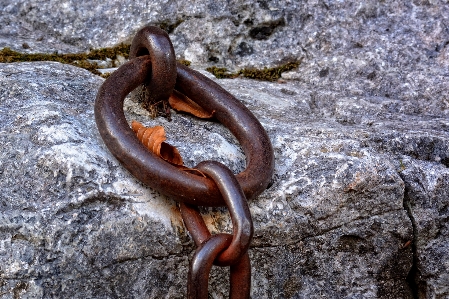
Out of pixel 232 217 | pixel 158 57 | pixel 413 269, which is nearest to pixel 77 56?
pixel 158 57

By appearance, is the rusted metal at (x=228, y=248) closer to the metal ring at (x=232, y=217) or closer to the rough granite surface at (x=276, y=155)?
the metal ring at (x=232, y=217)

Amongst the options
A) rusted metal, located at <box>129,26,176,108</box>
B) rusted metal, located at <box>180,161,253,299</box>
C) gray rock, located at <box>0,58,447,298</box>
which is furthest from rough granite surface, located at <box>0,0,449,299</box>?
rusted metal, located at <box>180,161,253,299</box>

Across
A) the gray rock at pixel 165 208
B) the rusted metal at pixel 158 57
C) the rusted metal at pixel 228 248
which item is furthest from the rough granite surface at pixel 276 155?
the rusted metal at pixel 228 248

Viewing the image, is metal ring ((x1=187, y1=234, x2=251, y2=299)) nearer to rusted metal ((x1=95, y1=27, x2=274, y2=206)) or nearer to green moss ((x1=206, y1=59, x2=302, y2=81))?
rusted metal ((x1=95, y1=27, x2=274, y2=206))

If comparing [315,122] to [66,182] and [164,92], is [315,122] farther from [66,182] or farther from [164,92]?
[66,182]

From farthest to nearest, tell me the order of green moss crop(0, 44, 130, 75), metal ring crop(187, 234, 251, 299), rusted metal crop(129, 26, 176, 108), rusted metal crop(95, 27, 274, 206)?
A: green moss crop(0, 44, 130, 75) → rusted metal crop(129, 26, 176, 108) → rusted metal crop(95, 27, 274, 206) → metal ring crop(187, 234, 251, 299)

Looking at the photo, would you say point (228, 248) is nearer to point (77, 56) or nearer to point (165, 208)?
point (165, 208)

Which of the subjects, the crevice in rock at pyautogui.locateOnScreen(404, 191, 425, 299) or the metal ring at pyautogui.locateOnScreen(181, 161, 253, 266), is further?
the crevice in rock at pyautogui.locateOnScreen(404, 191, 425, 299)
